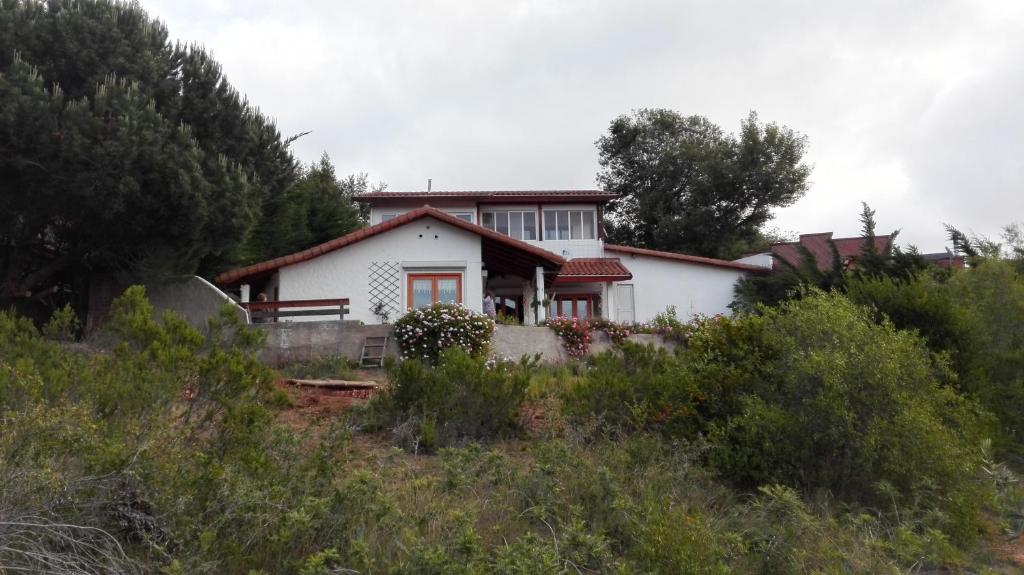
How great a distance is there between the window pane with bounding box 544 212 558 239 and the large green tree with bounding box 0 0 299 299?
1118 cm

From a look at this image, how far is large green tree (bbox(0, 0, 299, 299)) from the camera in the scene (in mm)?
14500

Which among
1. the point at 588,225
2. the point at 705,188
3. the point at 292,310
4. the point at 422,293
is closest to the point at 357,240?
the point at 422,293

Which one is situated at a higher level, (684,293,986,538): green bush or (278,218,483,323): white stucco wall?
(278,218,483,323): white stucco wall

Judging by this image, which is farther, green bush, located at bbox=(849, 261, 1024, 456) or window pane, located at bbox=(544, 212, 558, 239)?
window pane, located at bbox=(544, 212, 558, 239)

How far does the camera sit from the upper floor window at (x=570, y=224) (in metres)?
27.0

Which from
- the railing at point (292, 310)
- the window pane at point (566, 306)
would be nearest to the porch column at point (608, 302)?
the window pane at point (566, 306)

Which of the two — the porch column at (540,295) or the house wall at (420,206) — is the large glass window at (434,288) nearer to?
the porch column at (540,295)

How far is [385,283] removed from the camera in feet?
62.4

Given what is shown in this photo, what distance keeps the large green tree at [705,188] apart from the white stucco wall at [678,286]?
9.75 meters

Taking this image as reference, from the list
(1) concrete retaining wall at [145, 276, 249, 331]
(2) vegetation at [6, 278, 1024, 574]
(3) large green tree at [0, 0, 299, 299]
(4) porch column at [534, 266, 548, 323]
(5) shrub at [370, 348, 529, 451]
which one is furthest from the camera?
(4) porch column at [534, 266, 548, 323]

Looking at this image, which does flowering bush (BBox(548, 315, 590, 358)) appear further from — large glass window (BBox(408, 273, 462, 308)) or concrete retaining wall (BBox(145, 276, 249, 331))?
concrete retaining wall (BBox(145, 276, 249, 331))

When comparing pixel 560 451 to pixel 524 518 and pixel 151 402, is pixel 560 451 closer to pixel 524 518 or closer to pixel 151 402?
pixel 524 518

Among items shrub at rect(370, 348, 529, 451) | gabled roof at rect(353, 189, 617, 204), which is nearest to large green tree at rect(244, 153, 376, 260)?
gabled roof at rect(353, 189, 617, 204)

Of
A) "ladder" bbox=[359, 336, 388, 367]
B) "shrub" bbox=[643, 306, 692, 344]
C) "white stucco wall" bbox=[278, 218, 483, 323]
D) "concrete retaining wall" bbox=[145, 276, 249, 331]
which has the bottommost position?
"ladder" bbox=[359, 336, 388, 367]
